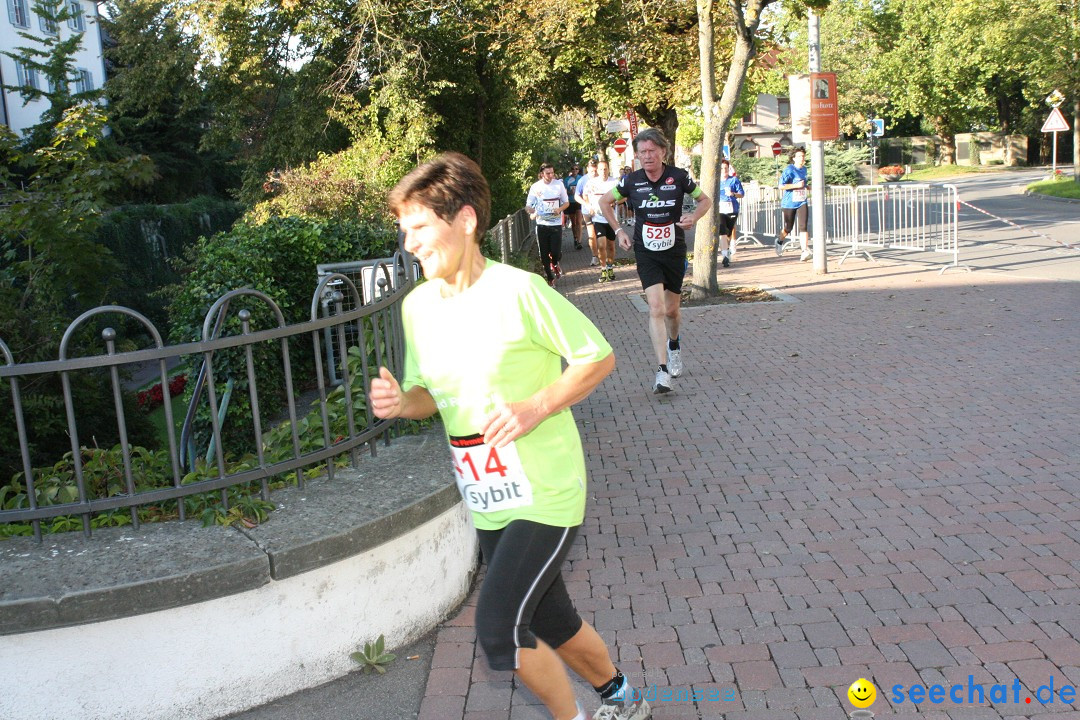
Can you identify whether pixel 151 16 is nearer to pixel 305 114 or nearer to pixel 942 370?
pixel 305 114

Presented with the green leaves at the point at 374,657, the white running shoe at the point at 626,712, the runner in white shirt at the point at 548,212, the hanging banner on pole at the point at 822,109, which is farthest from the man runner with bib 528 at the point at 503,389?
the runner in white shirt at the point at 548,212

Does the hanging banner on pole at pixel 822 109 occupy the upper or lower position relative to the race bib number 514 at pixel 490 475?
upper

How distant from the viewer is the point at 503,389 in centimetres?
286

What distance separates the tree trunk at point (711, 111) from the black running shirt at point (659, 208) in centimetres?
470

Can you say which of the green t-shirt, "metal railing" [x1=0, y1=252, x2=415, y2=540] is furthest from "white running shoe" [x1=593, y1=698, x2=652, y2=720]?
"metal railing" [x1=0, y1=252, x2=415, y2=540]

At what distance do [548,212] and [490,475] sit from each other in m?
13.4

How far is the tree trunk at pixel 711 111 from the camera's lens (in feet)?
41.0

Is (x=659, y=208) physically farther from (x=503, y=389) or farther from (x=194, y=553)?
(x=503, y=389)

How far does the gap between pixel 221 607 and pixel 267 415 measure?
17.2ft

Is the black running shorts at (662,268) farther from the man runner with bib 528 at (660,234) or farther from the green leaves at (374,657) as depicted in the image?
the green leaves at (374,657)

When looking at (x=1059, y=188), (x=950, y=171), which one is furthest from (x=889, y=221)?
(x=950, y=171)

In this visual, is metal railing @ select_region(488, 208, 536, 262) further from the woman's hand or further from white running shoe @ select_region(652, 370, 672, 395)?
the woman's hand

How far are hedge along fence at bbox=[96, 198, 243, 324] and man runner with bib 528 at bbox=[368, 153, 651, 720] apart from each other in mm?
18660

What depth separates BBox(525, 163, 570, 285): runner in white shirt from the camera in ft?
52.6
